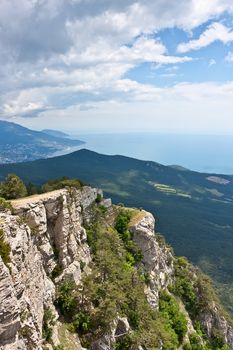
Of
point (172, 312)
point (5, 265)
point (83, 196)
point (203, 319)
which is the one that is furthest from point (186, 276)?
point (5, 265)

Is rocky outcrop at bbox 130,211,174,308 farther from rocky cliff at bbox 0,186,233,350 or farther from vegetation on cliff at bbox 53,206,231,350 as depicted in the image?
vegetation on cliff at bbox 53,206,231,350

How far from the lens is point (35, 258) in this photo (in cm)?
2809

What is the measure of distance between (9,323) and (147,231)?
3427 cm

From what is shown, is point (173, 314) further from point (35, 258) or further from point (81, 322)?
point (35, 258)

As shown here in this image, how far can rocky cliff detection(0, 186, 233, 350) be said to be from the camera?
2242 centimetres

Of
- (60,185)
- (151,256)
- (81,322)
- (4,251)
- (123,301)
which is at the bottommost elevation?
(81,322)

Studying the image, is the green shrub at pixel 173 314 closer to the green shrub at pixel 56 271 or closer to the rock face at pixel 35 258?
the rock face at pixel 35 258

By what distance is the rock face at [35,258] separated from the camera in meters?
19.3

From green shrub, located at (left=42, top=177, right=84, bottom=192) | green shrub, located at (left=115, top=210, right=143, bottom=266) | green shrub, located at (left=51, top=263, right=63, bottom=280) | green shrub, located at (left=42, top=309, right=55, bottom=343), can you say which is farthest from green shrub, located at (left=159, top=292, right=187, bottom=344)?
green shrub, located at (left=42, top=309, right=55, bottom=343)

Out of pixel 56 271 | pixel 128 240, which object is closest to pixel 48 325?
pixel 56 271

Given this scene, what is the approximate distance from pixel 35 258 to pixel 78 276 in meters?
8.29

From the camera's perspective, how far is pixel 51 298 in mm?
30516

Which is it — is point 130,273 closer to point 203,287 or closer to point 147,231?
point 147,231

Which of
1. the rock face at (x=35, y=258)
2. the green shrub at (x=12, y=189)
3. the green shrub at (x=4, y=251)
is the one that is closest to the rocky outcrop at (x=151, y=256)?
the rock face at (x=35, y=258)
